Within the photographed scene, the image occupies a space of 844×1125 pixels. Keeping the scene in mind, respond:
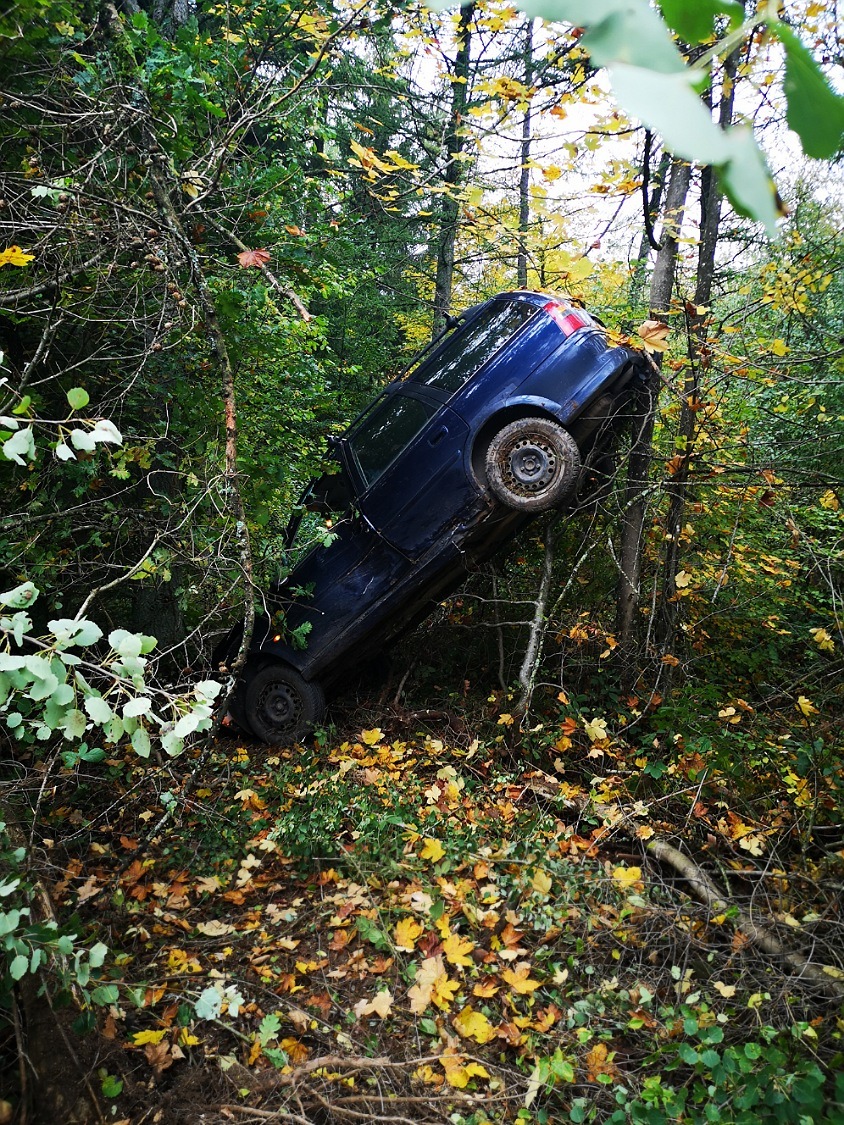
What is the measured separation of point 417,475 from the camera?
5336 millimetres

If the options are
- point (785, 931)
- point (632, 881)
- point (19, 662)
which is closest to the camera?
point (19, 662)

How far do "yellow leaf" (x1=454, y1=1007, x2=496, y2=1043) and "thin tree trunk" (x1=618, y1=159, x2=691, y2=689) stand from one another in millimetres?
2909

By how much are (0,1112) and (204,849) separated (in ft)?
6.93

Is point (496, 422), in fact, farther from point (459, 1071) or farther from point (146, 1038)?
point (146, 1038)

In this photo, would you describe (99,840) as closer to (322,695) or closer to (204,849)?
(204,849)

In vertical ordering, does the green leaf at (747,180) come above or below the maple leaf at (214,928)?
above

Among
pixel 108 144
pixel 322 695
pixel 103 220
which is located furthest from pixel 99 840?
pixel 108 144

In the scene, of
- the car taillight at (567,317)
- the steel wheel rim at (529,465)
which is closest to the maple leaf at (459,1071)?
the steel wheel rim at (529,465)

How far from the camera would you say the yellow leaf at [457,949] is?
10.0ft

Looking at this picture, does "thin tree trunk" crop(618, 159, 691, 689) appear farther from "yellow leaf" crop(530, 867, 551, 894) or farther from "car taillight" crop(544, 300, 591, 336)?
"yellow leaf" crop(530, 867, 551, 894)

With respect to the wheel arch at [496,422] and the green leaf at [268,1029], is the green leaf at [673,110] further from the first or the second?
the wheel arch at [496,422]

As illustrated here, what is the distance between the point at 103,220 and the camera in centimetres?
374

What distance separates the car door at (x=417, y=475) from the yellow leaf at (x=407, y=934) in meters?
2.66

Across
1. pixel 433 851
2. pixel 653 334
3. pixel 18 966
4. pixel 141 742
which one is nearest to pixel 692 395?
pixel 653 334
